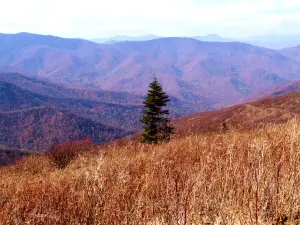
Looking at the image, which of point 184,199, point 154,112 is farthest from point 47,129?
point 184,199

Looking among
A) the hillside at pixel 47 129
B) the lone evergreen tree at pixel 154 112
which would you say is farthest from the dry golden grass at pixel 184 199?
the hillside at pixel 47 129

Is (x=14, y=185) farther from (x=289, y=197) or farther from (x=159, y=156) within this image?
(x=289, y=197)

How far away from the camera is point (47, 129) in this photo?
168 metres

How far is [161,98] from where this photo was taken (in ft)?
71.9

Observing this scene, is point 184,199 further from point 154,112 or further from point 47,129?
point 47,129

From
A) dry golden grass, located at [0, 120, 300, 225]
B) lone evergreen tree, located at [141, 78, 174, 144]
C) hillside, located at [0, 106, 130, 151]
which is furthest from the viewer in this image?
hillside, located at [0, 106, 130, 151]

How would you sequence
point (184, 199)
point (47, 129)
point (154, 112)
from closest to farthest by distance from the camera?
point (184, 199), point (154, 112), point (47, 129)

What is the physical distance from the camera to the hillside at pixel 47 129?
517ft

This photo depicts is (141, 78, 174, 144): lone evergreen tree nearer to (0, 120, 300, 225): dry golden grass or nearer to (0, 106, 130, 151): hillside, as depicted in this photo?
(0, 120, 300, 225): dry golden grass

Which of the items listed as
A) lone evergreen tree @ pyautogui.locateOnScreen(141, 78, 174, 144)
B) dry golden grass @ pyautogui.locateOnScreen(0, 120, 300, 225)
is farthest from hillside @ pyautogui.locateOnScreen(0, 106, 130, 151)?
dry golden grass @ pyautogui.locateOnScreen(0, 120, 300, 225)

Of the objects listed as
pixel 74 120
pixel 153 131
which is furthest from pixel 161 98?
pixel 74 120

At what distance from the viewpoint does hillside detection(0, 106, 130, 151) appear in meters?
158

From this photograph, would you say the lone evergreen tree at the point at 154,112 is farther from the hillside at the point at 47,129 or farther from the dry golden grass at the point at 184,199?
the hillside at the point at 47,129

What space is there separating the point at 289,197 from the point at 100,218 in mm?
1945
